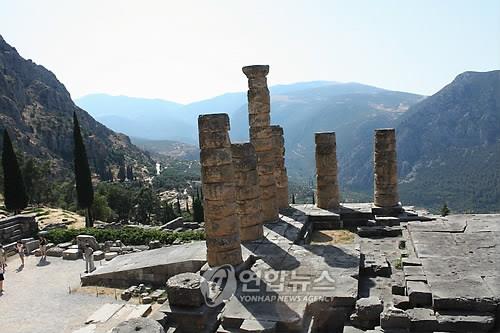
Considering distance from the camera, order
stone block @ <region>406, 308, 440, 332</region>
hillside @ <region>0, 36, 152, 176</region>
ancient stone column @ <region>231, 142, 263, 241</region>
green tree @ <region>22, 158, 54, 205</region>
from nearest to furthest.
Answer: stone block @ <region>406, 308, 440, 332</region>, ancient stone column @ <region>231, 142, 263, 241</region>, green tree @ <region>22, 158, 54, 205</region>, hillside @ <region>0, 36, 152, 176</region>

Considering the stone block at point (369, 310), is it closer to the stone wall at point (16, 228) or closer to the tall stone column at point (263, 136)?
the tall stone column at point (263, 136)

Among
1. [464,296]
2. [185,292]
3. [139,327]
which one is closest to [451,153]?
[464,296]

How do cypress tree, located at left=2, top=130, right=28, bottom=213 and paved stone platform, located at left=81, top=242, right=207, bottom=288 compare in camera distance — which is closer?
paved stone platform, located at left=81, top=242, right=207, bottom=288

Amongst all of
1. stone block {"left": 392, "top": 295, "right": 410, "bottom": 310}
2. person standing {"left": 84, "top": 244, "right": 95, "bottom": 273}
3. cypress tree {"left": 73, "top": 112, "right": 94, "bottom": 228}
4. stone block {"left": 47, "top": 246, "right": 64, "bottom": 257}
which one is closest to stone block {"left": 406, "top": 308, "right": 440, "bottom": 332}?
stone block {"left": 392, "top": 295, "right": 410, "bottom": 310}

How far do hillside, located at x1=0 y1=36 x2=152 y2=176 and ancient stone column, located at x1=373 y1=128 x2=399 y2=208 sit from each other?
215 ft

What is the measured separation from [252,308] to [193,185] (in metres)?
97.8

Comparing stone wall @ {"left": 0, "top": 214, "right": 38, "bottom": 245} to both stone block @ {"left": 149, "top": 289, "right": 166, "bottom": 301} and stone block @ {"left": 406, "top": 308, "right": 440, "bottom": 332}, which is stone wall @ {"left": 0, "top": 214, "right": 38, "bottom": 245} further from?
stone block @ {"left": 406, "top": 308, "right": 440, "bottom": 332}

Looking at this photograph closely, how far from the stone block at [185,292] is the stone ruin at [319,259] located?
0.02 meters

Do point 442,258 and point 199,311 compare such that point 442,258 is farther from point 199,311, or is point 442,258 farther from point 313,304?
point 199,311

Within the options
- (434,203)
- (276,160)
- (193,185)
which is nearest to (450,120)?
(434,203)

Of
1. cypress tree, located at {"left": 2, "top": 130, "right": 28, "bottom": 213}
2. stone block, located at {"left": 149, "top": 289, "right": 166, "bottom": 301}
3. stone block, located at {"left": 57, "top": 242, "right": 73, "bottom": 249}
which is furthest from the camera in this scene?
cypress tree, located at {"left": 2, "top": 130, "right": 28, "bottom": 213}

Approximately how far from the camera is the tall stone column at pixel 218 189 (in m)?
12.4

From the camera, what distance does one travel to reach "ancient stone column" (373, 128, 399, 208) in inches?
739

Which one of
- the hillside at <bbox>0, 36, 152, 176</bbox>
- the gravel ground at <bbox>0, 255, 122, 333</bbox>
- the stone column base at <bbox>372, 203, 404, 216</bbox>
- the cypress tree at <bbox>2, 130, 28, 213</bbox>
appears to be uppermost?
the hillside at <bbox>0, 36, 152, 176</bbox>
